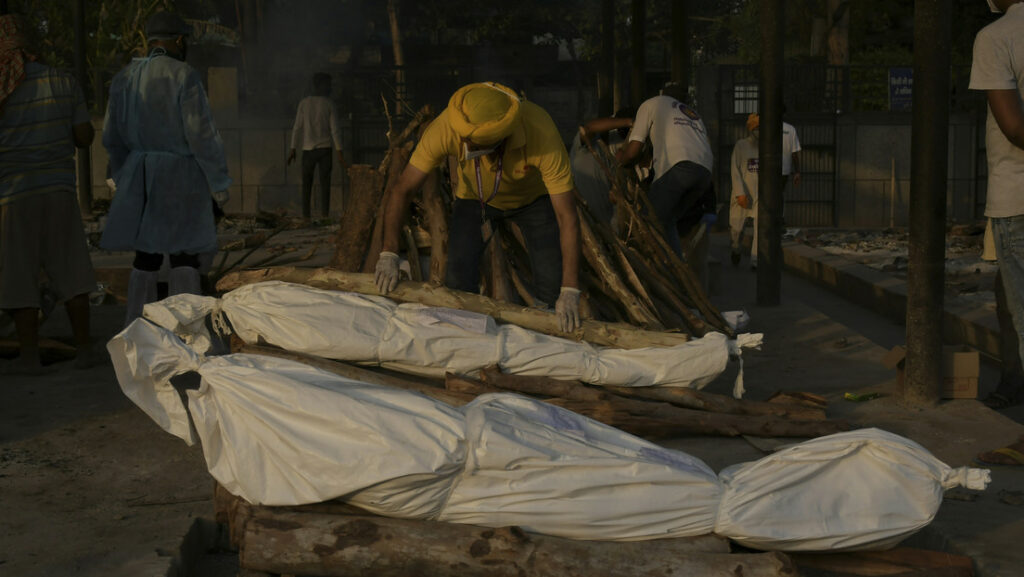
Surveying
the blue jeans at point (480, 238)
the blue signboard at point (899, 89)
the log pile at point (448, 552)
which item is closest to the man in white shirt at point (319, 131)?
the blue signboard at point (899, 89)

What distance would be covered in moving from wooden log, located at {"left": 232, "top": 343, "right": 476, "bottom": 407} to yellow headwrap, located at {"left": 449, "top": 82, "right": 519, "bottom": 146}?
3.42 ft

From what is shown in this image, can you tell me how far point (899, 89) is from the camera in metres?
18.9

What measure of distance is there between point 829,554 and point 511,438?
1037 millimetres

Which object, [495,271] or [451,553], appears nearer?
[451,553]

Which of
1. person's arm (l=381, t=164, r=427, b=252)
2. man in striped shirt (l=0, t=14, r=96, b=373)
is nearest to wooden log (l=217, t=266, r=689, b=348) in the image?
person's arm (l=381, t=164, r=427, b=252)

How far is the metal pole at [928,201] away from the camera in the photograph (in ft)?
18.5

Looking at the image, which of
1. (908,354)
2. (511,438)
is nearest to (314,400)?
(511,438)

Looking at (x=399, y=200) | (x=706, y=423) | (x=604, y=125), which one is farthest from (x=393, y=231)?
(x=604, y=125)

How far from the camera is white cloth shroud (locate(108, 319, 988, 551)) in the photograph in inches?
145

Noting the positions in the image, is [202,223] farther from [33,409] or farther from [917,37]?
[917,37]

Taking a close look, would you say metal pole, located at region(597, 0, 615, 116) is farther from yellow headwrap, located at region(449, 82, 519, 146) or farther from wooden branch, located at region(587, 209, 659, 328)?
yellow headwrap, located at region(449, 82, 519, 146)

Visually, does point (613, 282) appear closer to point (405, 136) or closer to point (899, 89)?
point (405, 136)

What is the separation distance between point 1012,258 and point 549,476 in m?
2.55

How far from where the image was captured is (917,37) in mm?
5715
